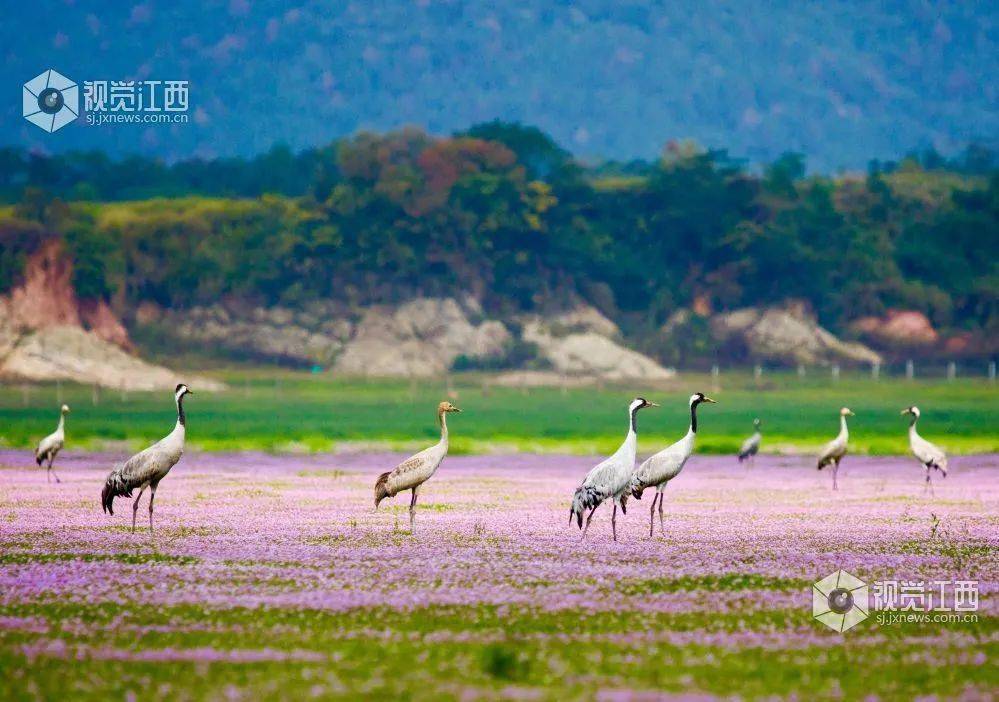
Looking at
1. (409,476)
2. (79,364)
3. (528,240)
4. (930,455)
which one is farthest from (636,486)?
(528,240)

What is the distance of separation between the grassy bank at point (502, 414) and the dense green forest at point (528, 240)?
1833 cm

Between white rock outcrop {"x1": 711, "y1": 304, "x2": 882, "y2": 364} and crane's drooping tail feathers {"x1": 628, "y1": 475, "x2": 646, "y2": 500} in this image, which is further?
white rock outcrop {"x1": 711, "y1": 304, "x2": 882, "y2": 364}

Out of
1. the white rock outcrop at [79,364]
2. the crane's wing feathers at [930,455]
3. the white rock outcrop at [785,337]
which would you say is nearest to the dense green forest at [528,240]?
the white rock outcrop at [785,337]

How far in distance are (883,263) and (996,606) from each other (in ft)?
487

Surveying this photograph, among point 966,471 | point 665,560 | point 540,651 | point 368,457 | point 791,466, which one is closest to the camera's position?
point 540,651

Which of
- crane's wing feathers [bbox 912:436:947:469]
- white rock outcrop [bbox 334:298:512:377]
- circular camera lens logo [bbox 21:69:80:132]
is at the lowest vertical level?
crane's wing feathers [bbox 912:436:947:469]

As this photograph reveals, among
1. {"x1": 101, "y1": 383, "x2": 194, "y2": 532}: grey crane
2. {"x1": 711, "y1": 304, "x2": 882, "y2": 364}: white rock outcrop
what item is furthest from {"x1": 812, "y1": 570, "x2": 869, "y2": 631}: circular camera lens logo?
{"x1": 711, "y1": 304, "x2": 882, "y2": 364}: white rock outcrop

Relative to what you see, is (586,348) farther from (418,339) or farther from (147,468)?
(147,468)

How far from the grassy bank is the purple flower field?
3008 cm

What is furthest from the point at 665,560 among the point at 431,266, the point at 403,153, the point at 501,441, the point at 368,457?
the point at 403,153

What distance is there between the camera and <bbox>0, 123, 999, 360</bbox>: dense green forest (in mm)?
150750

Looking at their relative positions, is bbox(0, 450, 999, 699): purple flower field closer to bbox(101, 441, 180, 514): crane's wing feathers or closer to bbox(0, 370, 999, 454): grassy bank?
bbox(101, 441, 180, 514): crane's wing feathers

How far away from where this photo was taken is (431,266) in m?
152

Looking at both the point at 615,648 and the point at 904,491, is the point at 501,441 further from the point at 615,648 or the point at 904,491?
the point at 615,648
